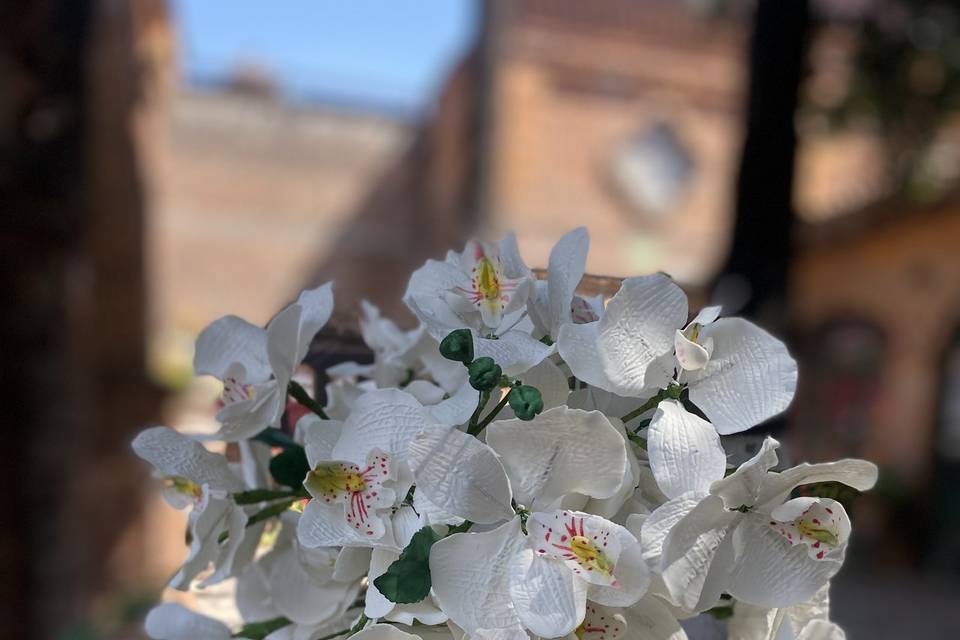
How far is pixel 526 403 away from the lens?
0.43m

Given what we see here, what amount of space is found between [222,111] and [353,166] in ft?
7.09

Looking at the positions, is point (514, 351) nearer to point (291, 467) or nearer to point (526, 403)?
point (526, 403)

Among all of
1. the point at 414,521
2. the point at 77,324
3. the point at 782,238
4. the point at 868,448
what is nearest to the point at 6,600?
the point at 77,324

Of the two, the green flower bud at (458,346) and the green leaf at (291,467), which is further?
the green leaf at (291,467)

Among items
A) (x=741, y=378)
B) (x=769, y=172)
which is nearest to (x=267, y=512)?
(x=741, y=378)

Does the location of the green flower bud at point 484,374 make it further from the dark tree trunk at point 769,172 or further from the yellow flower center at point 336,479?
the dark tree trunk at point 769,172

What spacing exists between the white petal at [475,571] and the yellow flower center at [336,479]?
2.4 inches

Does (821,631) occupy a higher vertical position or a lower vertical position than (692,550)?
lower

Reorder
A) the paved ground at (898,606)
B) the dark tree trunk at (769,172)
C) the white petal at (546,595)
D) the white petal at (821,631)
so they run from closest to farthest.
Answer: the white petal at (546,595), the white petal at (821,631), the dark tree trunk at (769,172), the paved ground at (898,606)

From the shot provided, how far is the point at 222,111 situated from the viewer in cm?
1305

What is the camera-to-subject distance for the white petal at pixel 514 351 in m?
0.46

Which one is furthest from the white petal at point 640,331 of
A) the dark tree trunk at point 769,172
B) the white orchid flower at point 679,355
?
the dark tree trunk at point 769,172

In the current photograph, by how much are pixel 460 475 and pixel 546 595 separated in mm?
74

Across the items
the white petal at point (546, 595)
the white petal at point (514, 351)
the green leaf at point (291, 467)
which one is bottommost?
the green leaf at point (291, 467)
